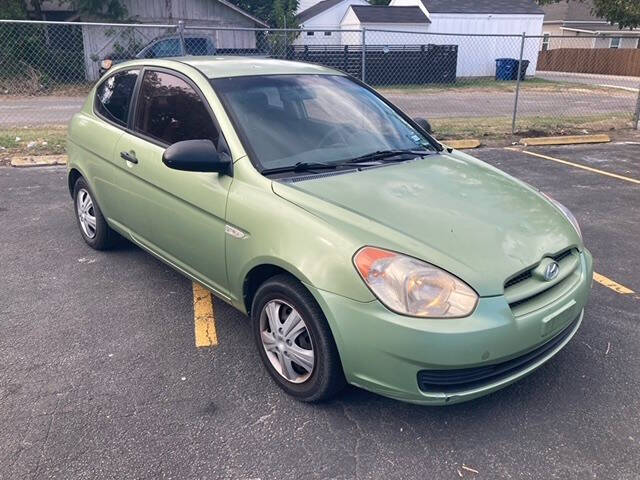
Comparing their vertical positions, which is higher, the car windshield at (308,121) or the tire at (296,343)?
the car windshield at (308,121)

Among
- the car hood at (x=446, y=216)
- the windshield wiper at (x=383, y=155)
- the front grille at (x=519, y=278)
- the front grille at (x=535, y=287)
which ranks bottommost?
the front grille at (x=535, y=287)

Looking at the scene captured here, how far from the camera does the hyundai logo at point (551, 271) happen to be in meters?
2.66

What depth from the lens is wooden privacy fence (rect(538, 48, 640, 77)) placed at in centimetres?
3403

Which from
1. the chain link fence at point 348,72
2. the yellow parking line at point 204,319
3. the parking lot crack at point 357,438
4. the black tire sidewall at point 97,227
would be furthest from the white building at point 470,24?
the parking lot crack at point 357,438

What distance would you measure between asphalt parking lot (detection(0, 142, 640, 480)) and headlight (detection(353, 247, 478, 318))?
26.3 inches

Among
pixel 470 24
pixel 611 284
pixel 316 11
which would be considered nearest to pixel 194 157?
pixel 611 284

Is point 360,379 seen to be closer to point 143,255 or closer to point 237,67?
point 237,67

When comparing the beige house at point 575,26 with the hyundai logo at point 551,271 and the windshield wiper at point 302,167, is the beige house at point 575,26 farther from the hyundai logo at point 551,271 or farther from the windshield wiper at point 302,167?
the hyundai logo at point 551,271

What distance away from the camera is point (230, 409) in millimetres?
2826

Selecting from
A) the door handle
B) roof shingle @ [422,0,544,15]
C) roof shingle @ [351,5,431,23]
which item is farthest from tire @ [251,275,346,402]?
roof shingle @ [422,0,544,15]

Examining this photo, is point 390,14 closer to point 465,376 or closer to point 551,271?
point 551,271

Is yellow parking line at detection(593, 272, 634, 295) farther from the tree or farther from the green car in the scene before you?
the tree

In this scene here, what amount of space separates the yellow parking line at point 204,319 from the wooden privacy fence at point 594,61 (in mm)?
36936

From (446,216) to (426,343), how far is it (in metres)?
0.76
